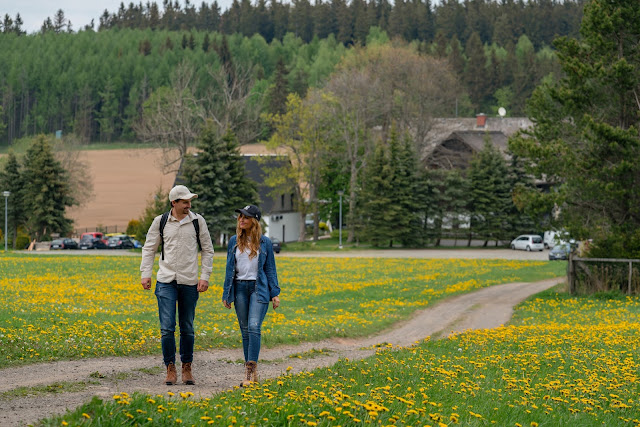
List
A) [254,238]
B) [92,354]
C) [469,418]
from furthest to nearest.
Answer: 1. [92,354]
2. [254,238]
3. [469,418]

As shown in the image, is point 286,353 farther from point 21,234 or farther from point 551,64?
point 551,64

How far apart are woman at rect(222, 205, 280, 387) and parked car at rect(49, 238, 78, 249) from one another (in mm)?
69024

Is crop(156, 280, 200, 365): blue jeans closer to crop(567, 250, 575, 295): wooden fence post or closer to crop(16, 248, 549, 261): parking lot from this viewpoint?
crop(567, 250, 575, 295): wooden fence post

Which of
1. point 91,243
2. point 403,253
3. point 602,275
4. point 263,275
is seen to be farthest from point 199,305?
point 91,243

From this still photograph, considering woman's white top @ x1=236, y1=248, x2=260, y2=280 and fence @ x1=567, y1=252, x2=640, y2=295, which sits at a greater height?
woman's white top @ x1=236, y1=248, x2=260, y2=280

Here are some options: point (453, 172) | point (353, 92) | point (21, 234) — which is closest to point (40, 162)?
point (21, 234)

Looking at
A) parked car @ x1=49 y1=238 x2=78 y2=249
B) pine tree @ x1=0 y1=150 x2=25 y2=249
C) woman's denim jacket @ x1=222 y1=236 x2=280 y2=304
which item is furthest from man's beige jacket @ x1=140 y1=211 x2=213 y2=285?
pine tree @ x1=0 y1=150 x2=25 y2=249

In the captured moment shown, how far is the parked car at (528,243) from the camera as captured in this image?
71875 mm

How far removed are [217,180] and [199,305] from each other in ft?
148

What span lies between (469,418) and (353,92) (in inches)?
2980

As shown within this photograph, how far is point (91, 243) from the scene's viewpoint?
3103 inches

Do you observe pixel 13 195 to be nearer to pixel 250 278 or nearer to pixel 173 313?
pixel 173 313

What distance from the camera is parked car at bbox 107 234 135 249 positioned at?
7875 centimetres

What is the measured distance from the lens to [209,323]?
1827 centimetres
